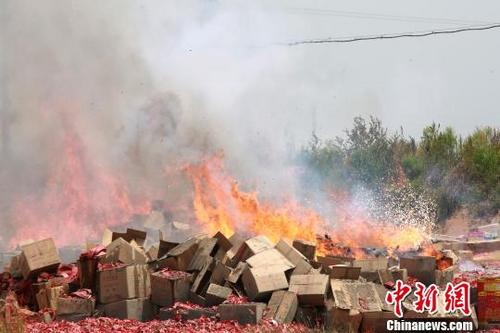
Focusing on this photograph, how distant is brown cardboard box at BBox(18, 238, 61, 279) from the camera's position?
12375mm

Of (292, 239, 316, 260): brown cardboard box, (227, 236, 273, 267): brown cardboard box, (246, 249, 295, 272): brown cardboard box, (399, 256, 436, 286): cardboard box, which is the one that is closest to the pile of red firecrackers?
(246, 249, 295, 272): brown cardboard box

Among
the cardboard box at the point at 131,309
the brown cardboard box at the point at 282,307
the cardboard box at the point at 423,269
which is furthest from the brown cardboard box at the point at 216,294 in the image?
the cardboard box at the point at 423,269

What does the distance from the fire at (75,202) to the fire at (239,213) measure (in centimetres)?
283

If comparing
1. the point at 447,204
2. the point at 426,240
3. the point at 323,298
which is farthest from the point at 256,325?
the point at 447,204

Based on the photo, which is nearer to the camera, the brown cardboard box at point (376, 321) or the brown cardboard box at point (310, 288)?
the brown cardboard box at point (376, 321)

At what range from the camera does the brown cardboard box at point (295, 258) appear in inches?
482

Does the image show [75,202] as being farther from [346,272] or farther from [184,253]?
[346,272]

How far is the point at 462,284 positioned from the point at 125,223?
13.0m

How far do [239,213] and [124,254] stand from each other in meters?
5.98

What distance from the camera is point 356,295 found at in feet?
37.0

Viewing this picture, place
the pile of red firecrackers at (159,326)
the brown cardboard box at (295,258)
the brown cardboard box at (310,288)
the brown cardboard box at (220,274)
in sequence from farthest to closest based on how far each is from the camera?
the brown cardboard box at (295,258), the brown cardboard box at (220,274), the brown cardboard box at (310,288), the pile of red firecrackers at (159,326)

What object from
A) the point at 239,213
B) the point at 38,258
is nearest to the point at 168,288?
the point at 38,258

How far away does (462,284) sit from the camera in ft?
36.8

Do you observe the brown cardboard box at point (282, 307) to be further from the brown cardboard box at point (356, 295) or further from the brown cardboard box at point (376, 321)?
the brown cardboard box at point (376, 321)
